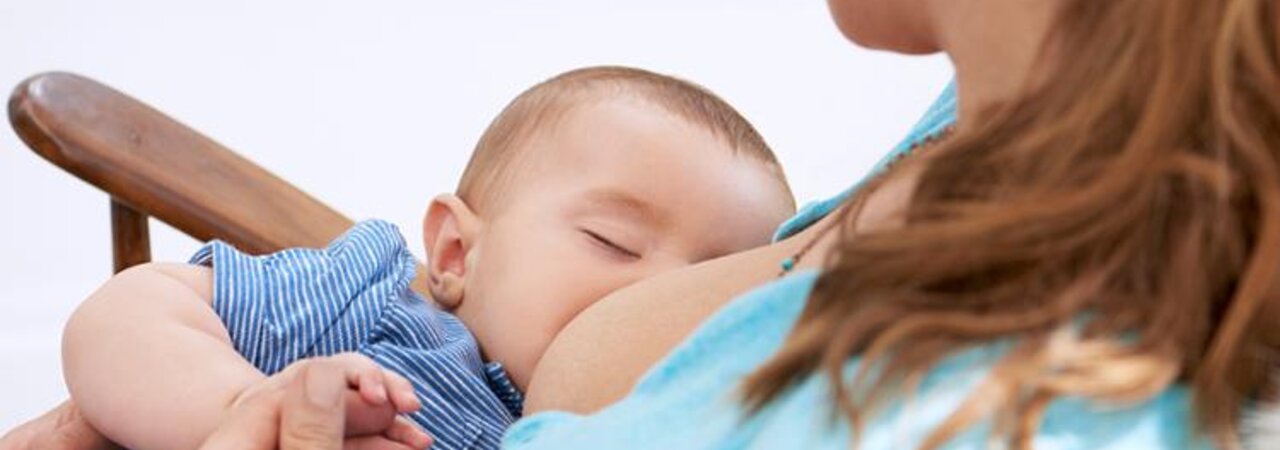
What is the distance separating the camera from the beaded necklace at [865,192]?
0.75 m

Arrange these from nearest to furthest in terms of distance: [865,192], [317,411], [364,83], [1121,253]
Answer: [1121,253] → [865,192] → [317,411] → [364,83]

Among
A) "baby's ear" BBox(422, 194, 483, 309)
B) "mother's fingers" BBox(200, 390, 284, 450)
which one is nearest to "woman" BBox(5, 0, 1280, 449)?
"mother's fingers" BBox(200, 390, 284, 450)

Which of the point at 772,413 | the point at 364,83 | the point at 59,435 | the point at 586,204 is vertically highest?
the point at 772,413

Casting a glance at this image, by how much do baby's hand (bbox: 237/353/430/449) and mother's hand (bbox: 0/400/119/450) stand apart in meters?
0.25

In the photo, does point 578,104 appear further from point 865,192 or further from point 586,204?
point 865,192

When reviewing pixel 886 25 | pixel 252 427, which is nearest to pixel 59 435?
pixel 252 427

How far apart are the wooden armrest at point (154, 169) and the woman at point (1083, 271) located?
0.86 metres

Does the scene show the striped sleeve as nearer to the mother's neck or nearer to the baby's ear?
the baby's ear

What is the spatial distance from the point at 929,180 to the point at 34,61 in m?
2.67

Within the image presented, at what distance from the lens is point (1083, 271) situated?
2.10 ft

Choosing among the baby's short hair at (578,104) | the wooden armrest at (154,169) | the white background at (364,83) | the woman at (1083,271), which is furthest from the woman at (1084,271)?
the white background at (364,83)

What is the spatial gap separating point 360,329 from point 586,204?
169 millimetres

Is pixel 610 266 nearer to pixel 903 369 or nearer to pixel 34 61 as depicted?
pixel 903 369

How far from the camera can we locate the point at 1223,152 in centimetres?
63
